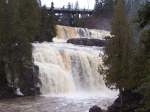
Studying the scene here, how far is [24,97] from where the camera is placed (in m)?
39.3

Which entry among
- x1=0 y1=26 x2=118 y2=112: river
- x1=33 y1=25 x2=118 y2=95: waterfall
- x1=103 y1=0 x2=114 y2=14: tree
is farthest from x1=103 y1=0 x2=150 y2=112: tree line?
x1=103 y1=0 x2=114 y2=14: tree

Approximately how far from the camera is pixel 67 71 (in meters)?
46.2

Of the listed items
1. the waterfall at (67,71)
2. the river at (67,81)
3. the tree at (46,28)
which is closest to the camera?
the river at (67,81)

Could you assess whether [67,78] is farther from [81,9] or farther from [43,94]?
[81,9]

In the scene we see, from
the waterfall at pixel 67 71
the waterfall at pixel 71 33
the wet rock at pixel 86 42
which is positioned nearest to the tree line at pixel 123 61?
the waterfall at pixel 67 71

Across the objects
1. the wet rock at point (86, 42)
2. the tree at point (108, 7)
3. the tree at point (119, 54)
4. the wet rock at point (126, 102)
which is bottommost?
the wet rock at point (126, 102)

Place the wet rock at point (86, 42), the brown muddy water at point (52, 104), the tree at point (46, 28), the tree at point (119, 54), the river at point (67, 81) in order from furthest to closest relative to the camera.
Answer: the wet rock at point (86, 42), the tree at point (46, 28), the river at point (67, 81), the tree at point (119, 54), the brown muddy water at point (52, 104)

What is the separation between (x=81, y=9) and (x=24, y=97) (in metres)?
64.9

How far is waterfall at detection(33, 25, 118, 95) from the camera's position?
4331cm

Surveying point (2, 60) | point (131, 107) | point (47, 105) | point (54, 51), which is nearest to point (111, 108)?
point (131, 107)

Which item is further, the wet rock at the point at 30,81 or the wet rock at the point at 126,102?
the wet rock at the point at 30,81

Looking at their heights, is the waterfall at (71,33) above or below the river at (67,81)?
above

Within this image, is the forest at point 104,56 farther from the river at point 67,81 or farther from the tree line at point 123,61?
the river at point 67,81

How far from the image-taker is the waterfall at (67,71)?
4331 centimetres
